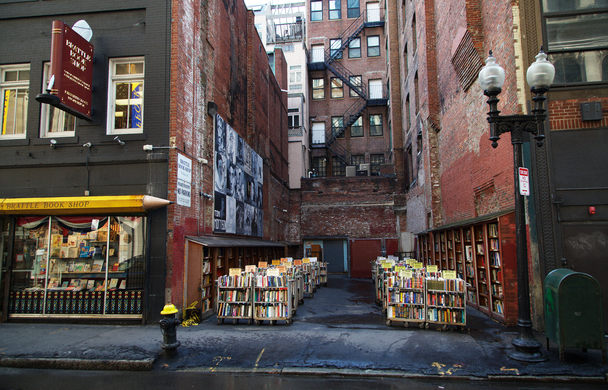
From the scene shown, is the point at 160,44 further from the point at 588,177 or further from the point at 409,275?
the point at 588,177

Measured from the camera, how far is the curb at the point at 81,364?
7367mm

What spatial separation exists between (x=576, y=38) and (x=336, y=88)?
98.3ft

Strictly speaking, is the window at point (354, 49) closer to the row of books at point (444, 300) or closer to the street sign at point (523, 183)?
the row of books at point (444, 300)

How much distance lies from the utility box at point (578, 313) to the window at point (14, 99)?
46.8 feet

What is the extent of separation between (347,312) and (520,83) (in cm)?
797

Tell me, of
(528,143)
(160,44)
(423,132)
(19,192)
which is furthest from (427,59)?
(19,192)

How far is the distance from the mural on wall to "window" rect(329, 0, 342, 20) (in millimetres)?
24896

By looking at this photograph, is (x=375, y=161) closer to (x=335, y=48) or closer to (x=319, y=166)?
(x=319, y=166)

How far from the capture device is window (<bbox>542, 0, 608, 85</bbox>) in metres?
9.88

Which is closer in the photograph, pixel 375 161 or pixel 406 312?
pixel 406 312

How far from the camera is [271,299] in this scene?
10.8 m

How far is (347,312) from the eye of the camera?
12.8 meters

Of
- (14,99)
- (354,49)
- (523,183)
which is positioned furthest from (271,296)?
(354,49)

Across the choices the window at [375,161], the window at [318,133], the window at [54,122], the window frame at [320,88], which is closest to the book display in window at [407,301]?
the window at [54,122]
